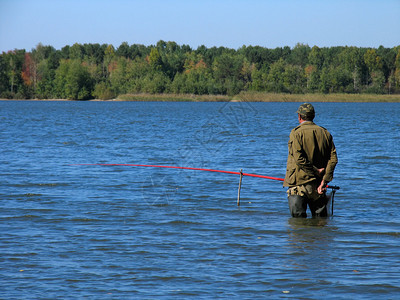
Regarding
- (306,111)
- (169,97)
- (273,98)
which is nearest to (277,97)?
(273,98)

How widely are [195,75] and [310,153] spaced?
12188 centimetres

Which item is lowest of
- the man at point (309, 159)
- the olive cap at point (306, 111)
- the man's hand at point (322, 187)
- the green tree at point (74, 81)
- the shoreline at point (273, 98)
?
the man's hand at point (322, 187)

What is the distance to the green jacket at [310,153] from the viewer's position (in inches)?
327

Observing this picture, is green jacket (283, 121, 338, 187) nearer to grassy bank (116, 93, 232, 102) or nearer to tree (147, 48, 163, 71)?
grassy bank (116, 93, 232, 102)

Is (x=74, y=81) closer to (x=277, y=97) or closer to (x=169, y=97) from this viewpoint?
(x=169, y=97)

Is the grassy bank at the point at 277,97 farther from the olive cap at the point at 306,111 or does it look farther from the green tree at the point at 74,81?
the olive cap at the point at 306,111

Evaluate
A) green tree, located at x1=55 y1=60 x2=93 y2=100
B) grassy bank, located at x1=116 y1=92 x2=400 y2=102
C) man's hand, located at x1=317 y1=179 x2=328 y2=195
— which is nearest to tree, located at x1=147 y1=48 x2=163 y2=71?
grassy bank, located at x1=116 y1=92 x2=400 y2=102

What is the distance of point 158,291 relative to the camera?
640 cm

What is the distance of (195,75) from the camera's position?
129 meters

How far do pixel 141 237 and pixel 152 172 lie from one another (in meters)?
8.38

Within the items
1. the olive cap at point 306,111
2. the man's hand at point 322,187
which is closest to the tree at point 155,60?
the olive cap at point 306,111

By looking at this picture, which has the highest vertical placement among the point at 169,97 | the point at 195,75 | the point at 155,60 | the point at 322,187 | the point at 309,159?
the point at 155,60

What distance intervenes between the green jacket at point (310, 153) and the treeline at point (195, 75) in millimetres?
110205

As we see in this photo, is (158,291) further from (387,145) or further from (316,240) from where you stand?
(387,145)
